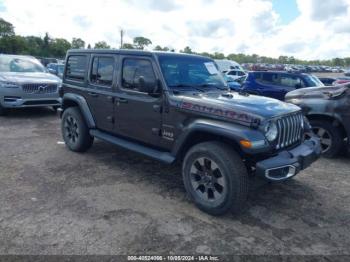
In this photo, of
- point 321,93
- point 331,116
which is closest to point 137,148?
point 331,116

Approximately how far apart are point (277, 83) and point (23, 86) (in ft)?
27.2

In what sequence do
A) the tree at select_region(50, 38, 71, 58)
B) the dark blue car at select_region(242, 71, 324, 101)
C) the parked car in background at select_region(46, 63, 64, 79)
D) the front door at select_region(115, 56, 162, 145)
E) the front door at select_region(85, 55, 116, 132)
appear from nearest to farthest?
1. the front door at select_region(115, 56, 162, 145)
2. the front door at select_region(85, 55, 116, 132)
3. the dark blue car at select_region(242, 71, 324, 101)
4. the parked car in background at select_region(46, 63, 64, 79)
5. the tree at select_region(50, 38, 71, 58)

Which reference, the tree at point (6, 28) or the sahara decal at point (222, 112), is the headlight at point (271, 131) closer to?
the sahara decal at point (222, 112)

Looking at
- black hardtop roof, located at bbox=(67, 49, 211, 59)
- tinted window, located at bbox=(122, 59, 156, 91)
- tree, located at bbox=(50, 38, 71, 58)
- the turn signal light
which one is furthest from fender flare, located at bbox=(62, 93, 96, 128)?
tree, located at bbox=(50, 38, 71, 58)

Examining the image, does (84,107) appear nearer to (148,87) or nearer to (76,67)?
(76,67)

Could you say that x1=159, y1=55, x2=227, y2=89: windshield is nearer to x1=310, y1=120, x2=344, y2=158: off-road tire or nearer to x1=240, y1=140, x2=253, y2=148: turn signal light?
x1=240, y1=140, x2=253, y2=148: turn signal light

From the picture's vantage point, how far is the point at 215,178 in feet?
11.4

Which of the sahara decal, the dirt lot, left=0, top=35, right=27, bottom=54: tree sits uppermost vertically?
left=0, top=35, right=27, bottom=54: tree

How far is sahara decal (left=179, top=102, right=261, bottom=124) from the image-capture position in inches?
128

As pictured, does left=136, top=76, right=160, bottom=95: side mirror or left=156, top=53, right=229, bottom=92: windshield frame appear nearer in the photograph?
left=136, top=76, right=160, bottom=95: side mirror

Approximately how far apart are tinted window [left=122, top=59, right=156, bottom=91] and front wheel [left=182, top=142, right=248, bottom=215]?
1.25m

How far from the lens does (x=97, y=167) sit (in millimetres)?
4992

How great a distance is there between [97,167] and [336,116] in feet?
14.2

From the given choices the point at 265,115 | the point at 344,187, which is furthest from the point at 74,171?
the point at 344,187
